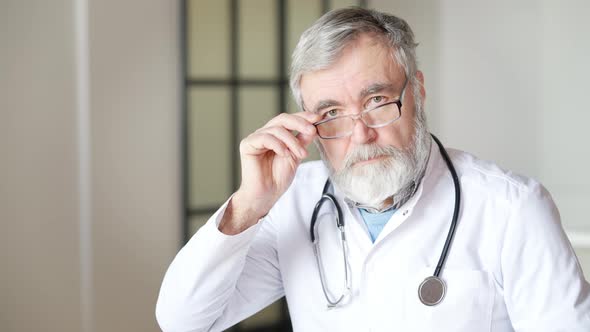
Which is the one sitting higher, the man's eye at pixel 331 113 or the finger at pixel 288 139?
the man's eye at pixel 331 113

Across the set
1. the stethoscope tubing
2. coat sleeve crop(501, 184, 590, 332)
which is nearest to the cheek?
the stethoscope tubing

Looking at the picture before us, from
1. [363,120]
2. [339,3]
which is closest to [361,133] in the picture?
[363,120]

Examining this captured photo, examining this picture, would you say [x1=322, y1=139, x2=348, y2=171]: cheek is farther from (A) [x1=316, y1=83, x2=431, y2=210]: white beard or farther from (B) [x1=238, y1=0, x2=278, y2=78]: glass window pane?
(B) [x1=238, y1=0, x2=278, y2=78]: glass window pane

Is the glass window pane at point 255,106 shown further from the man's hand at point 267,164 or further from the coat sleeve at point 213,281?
the man's hand at point 267,164

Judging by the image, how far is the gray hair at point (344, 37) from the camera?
1469 millimetres

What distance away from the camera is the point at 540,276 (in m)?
1.38

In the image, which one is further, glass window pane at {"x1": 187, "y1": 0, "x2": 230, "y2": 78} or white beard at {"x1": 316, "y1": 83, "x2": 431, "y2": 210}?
glass window pane at {"x1": 187, "y1": 0, "x2": 230, "y2": 78}

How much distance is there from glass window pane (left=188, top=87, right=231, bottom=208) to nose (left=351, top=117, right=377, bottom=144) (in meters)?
1.86

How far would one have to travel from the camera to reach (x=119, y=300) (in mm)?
3014

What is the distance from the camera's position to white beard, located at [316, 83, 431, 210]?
147cm

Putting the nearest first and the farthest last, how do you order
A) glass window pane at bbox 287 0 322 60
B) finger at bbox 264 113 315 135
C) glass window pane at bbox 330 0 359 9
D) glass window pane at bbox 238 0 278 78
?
finger at bbox 264 113 315 135, glass window pane at bbox 238 0 278 78, glass window pane at bbox 287 0 322 60, glass window pane at bbox 330 0 359 9

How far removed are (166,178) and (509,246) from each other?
2020 millimetres

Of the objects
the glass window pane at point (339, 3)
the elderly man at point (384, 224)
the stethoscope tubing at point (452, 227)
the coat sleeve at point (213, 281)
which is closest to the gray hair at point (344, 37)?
the elderly man at point (384, 224)

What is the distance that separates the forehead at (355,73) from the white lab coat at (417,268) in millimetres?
246
